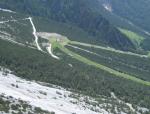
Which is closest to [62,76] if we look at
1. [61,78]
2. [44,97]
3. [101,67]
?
[61,78]

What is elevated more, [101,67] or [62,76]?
[62,76]

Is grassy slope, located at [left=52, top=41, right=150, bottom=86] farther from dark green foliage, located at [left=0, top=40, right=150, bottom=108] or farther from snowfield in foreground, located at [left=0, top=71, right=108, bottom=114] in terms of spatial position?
snowfield in foreground, located at [left=0, top=71, right=108, bottom=114]

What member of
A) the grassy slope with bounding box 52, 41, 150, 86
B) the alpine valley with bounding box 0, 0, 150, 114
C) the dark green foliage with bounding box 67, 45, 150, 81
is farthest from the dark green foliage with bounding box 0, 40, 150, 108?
the dark green foliage with bounding box 67, 45, 150, 81

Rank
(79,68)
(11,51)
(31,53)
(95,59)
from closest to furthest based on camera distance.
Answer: (11,51) → (31,53) → (79,68) → (95,59)

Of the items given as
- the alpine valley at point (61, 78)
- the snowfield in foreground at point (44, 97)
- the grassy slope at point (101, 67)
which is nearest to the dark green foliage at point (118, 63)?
the alpine valley at point (61, 78)

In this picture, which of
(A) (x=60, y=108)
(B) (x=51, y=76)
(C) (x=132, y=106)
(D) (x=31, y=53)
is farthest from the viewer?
(D) (x=31, y=53)

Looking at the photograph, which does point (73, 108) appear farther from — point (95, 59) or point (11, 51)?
point (95, 59)

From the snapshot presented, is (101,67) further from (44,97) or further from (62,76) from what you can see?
(44,97)

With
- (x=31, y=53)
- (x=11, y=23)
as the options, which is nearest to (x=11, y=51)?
(x=31, y=53)

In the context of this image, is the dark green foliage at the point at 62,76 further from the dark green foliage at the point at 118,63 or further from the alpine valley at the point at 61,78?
the dark green foliage at the point at 118,63
